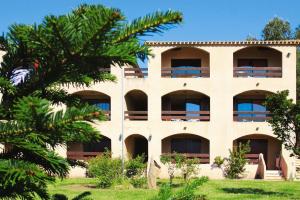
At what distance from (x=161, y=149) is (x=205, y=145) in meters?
3.10

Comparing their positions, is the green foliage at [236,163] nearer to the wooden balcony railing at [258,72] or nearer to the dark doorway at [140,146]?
the wooden balcony railing at [258,72]

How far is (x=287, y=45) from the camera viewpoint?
31.6 metres

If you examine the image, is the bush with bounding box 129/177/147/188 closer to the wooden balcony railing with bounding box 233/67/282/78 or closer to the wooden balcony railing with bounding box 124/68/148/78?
the wooden balcony railing with bounding box 124/68/148/78

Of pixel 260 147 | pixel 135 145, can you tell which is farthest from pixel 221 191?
pixel 135 145

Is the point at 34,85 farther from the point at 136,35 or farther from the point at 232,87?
the point at 232,87

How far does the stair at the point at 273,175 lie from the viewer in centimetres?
2980

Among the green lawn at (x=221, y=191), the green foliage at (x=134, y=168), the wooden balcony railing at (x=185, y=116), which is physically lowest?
the green lawn at (x=221, y=191)

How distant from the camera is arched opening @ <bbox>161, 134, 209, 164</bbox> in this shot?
1315 inches

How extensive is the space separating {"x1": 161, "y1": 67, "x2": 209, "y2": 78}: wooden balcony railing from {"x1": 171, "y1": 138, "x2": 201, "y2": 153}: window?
4.59 m

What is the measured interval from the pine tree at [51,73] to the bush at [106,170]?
912 inches

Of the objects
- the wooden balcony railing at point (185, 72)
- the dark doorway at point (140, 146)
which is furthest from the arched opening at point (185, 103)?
the dark doorway at point (140, 146)

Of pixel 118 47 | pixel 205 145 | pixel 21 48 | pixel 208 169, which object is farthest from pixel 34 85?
pixel 205 145

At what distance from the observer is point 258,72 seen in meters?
32.5

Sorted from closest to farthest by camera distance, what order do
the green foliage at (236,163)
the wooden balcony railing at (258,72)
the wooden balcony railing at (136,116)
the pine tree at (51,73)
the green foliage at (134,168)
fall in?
1. the pine tree at (51,73)
2. the green foliage at (134,168)
3. the green foliage at (236,163)
4. the wooden balcony railing at (258,72)
5. the wooden balcony railing at (136,116)
